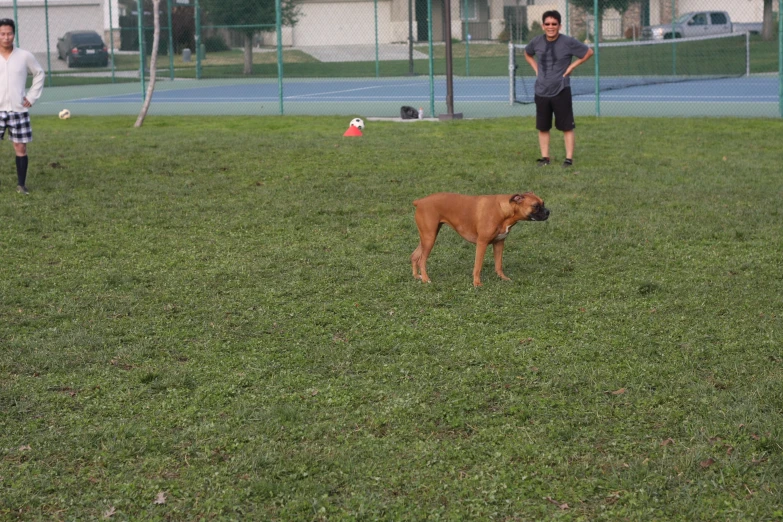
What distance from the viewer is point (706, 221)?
9078mm

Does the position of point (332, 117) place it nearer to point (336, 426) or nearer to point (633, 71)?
point (633, 71)

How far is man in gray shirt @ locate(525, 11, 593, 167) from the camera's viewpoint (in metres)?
12.2

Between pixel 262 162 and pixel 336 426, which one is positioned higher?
pixel 262 162

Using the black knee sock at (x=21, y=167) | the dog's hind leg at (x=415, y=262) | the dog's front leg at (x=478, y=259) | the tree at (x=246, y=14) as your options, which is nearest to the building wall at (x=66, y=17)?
the tree at (x=246, y=14)

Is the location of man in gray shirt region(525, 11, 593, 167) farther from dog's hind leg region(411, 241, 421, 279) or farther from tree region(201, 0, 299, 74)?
tree region(201, 0, 299, 74)

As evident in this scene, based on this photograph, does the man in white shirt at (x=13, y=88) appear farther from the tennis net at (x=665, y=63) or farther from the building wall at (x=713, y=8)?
the building wall at (x=713, y=8)

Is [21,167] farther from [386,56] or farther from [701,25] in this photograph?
[701,25]

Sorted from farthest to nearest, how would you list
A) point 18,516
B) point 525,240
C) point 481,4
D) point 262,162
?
point 481,4 < point 262,162 < point 525,240 < point 18,516

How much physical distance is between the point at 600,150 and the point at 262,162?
14.5ft

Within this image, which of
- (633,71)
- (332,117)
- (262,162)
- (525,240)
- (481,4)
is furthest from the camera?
(481,4)

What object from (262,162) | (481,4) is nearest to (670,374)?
(262,162)

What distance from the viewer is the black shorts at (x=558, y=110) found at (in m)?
12.3

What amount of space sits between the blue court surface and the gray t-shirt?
5944 mm

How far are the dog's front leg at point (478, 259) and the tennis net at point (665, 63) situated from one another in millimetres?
19595
